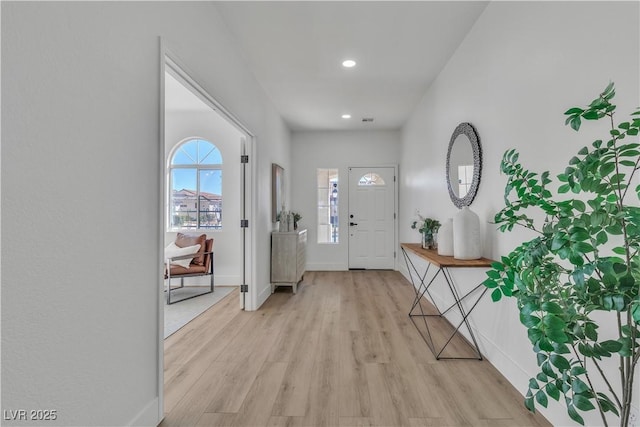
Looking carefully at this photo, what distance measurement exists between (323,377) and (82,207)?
176 cm

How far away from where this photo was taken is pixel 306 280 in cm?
529

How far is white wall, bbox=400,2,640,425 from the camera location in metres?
1.40

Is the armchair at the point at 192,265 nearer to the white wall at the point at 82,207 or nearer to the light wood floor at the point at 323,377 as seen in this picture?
the light wood floor at the point at 323,377

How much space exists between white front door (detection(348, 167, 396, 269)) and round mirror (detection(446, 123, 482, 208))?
278 cm

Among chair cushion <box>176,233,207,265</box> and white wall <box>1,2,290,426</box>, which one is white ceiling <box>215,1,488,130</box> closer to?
white wall <box>1,2,290,426</box>

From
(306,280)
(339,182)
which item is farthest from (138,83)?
(339,182)

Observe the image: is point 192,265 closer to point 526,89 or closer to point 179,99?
point 179,99

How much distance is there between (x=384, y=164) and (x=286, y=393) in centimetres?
483

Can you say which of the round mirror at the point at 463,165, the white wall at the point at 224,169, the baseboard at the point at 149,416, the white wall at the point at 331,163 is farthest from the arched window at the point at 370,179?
the baseboard at the point at 149,416

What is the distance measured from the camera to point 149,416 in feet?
5.29

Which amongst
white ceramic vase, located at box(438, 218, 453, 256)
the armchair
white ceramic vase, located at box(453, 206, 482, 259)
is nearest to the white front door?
the armchair

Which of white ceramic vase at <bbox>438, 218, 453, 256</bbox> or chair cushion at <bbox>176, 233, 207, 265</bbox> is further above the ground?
white ceramic vase at <bbox>438, 218, 453, 256</bbox>

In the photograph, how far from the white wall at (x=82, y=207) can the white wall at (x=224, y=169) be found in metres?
3.25

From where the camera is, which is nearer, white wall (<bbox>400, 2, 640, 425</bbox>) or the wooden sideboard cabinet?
white wall (<bbox>400, 2, 640, 425</bbox>)
